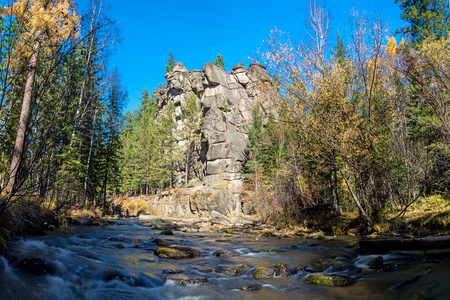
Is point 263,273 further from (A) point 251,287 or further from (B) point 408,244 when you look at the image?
(B) point 408,244

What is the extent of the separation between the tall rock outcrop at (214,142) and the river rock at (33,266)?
24.0 m

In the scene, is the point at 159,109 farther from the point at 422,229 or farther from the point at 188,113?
the point at 422,229

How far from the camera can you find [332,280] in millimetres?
5730

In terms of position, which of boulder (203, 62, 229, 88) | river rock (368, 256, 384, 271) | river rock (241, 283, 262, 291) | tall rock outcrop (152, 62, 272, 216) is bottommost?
river rock (241, 283, 262, 291)

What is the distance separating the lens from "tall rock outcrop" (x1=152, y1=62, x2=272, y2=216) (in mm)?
36062

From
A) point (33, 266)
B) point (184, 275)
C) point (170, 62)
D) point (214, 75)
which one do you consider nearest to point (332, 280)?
point (184, 275)

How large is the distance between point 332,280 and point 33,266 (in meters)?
6.54

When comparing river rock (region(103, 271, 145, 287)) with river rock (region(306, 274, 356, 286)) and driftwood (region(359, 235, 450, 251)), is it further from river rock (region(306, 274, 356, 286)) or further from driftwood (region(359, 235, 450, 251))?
driftwood (region(359, 235, 450, 251))

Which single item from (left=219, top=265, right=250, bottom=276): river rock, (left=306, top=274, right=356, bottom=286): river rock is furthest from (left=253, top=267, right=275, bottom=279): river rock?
(left=306, top=274, right=356, bottom=286): river rock

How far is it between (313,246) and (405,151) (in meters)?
7.15

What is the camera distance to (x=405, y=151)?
13.0 metres

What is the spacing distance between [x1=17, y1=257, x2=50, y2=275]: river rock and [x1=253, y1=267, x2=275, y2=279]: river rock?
487cm

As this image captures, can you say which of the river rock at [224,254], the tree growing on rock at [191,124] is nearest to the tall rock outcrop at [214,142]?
the tree growing on rock at [191,124]

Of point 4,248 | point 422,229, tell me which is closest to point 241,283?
point 4,248
